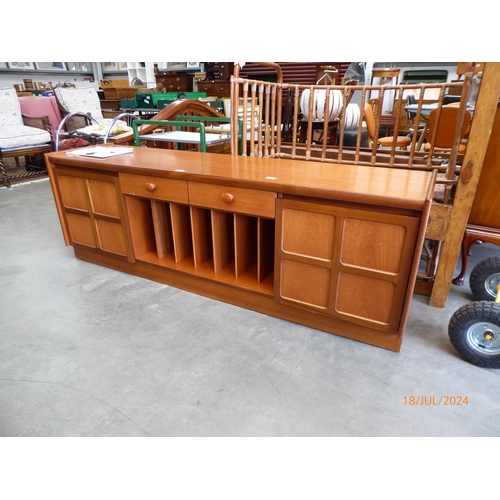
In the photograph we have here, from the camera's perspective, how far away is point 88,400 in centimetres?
134

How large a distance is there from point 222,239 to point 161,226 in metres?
0.42

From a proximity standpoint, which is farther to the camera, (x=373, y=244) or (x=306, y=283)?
(x=306, y=283)

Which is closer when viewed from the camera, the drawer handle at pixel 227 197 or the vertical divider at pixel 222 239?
the drawer handle at pixel 227 197

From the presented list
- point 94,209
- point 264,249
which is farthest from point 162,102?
point 264,249

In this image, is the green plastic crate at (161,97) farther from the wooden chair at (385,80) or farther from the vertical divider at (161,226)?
the vertical divider at (161,226)

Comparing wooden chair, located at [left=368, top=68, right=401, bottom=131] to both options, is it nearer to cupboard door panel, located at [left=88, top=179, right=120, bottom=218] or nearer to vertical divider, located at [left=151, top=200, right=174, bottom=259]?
vertical divider, located at [left=151, top=200, right=174, bottom=259]

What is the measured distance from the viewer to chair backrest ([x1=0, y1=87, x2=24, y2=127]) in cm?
466

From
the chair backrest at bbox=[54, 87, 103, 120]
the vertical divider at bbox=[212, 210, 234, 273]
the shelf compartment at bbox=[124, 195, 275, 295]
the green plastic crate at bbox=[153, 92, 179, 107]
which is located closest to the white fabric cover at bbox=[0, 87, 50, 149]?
the chair backrest at bbox=[54, 87, 103, 120]

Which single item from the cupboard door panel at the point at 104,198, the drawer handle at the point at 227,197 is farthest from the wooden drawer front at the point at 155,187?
the drawer handle at the point at 227,197

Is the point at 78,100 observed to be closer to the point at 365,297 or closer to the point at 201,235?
the point at 201,235

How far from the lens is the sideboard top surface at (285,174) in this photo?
1.35 m

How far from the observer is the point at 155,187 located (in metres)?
1.82

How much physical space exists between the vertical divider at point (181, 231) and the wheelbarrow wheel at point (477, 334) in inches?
56.4

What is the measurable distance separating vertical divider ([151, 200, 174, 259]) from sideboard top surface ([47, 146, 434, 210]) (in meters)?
0.25
